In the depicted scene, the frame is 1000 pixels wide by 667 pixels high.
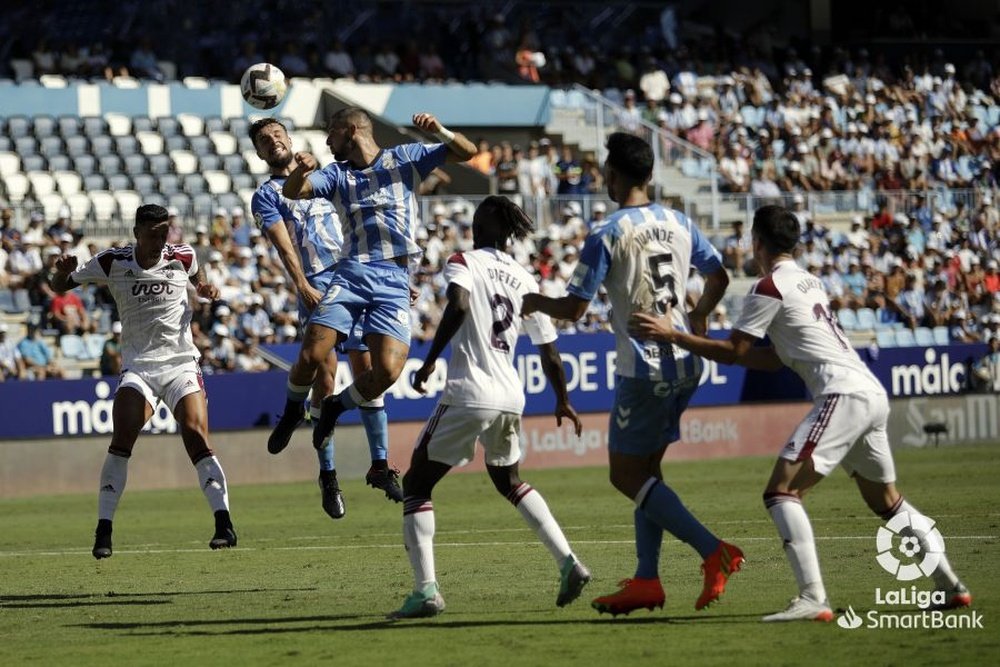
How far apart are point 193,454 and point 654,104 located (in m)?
26.8

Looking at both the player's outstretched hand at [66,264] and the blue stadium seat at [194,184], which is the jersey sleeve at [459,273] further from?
the blue stadium seat at [194,184]

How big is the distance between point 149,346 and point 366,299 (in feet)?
5.21

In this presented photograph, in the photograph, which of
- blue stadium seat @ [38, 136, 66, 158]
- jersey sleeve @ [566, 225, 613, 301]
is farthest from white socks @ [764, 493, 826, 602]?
blue stadium seat @ [38, 136, 66, 158]

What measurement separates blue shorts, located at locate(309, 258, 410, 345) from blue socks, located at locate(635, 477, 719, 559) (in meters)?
3.56

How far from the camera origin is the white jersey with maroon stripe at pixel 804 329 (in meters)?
8.81

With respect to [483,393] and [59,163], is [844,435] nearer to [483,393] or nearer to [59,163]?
[483,393]

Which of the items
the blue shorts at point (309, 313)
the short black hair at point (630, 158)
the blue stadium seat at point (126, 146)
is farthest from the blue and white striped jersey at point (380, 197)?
the blue stadium seat at point (126, 146)

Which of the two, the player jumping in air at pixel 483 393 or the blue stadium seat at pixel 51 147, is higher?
the blue stadium seat at pixel 51 147

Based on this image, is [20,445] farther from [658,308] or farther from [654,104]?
[654,104]

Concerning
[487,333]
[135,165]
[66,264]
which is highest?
[135,165]

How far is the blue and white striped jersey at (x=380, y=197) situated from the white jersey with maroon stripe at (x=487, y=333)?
236 centimetres

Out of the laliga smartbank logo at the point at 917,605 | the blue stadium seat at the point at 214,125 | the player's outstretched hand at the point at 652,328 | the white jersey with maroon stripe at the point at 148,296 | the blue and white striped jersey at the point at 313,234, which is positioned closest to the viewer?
the player's outstretched hand at the point at 652,328

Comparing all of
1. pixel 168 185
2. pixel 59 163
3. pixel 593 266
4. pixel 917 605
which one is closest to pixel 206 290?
pixel 593 266

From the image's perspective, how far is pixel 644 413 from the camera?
9.11m
